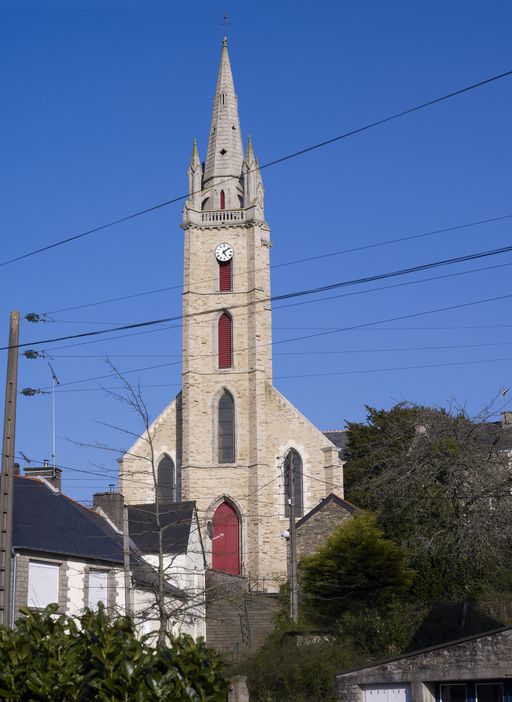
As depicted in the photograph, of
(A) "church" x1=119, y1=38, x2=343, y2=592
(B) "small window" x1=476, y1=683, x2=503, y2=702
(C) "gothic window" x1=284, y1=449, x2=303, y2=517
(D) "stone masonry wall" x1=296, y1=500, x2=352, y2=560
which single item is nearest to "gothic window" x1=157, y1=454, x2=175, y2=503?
(A) "church" x1=119, y1=38, x2=343, y2=592

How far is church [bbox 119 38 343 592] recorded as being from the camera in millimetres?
50719

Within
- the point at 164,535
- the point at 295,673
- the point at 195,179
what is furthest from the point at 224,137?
the point at 295,673

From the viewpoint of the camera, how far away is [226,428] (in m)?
52.3

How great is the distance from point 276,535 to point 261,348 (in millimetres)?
9018

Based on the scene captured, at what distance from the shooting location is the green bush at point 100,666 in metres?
11.8

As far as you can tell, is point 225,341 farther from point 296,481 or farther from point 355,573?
point 355,573

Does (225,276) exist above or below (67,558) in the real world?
above

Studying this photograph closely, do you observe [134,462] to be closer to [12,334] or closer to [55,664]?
[12,334]

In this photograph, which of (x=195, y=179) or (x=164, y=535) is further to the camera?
(x=195, y=179)

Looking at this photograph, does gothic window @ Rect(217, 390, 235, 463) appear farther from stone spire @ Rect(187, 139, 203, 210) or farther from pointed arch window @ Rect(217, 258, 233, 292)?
stone spire @ Rect(187, 139, 203, 210)

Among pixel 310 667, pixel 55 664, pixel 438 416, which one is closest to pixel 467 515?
pixel 438 416

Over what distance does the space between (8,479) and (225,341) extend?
119 feet

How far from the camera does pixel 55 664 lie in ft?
41.3

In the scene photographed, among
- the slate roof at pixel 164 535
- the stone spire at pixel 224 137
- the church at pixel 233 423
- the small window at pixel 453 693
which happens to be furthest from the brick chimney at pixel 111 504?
the stone spire at pixel 224 137
